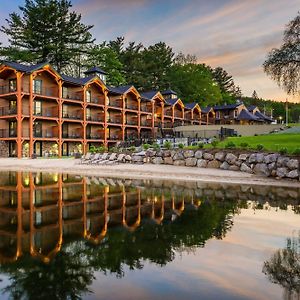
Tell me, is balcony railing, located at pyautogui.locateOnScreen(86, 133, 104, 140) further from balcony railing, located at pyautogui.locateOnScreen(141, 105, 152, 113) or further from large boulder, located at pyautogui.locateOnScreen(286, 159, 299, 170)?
large boulder, located at pyautogui.locateOnScreen(286, 159, 299, 170)

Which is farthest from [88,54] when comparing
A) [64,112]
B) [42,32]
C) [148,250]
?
[148,250]

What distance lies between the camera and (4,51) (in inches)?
2522

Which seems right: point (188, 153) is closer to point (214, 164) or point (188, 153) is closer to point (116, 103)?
point (214, 164)

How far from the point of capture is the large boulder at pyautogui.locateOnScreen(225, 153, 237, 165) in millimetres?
23131

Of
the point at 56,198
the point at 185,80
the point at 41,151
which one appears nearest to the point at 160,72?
the point at 185,80

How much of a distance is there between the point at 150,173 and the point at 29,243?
1716 cm

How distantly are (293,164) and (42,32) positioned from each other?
197ft

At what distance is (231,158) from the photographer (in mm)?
23312

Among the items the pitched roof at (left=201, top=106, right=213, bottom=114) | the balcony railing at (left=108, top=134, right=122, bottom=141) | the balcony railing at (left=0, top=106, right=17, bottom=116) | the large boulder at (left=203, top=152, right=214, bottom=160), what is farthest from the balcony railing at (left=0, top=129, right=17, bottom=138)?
the pitched roof at (left=201, top=106, right=213, bottom=114)

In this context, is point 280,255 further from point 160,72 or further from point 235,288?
point 160,72

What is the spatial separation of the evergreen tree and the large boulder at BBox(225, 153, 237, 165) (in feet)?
172

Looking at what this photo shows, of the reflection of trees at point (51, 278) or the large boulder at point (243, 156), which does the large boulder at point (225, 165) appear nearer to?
the large boulder at point (243, 156)

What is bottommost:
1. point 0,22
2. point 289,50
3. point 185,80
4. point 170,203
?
point 170,203

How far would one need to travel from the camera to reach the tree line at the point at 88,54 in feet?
216
